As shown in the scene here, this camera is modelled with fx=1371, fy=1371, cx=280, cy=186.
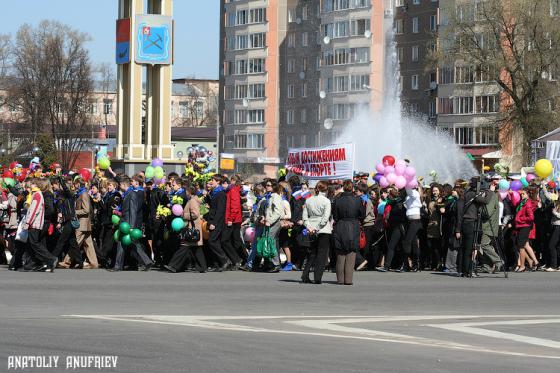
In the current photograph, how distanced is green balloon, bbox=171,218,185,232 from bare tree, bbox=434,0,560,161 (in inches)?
1897

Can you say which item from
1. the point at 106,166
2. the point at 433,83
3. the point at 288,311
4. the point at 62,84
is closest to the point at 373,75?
the point at 433,83

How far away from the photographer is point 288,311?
54.1ft

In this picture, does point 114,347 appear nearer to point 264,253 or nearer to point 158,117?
point 264,253

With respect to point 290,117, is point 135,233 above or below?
below

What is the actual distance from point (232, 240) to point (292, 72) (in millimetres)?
98209

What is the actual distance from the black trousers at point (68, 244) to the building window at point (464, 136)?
76.3 metres

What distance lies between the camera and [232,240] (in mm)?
25266

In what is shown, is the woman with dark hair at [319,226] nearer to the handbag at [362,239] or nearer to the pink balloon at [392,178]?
the handbag at [362,239]

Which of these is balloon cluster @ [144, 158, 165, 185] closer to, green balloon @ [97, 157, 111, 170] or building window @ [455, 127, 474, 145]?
green balloon @ [97, 157, 111, 170]

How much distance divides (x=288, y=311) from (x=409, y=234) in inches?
349

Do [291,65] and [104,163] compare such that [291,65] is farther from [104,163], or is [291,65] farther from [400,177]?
[400,177]

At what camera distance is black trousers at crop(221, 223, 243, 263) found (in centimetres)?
2473

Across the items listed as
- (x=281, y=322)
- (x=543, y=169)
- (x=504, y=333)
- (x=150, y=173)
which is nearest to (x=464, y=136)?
(x=543, y=169)

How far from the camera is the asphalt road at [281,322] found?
1164 centimetres
